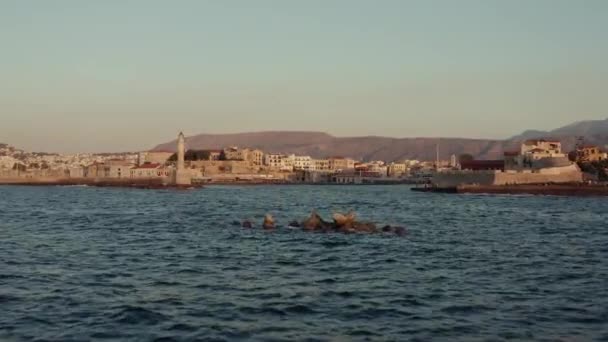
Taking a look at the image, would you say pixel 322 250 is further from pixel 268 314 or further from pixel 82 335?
pixel 82 335

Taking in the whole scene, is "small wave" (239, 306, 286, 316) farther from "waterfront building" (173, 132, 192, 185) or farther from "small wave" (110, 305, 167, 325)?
"waterfront building" (173, 132, 192, 185)

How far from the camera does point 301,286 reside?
64.2 ft

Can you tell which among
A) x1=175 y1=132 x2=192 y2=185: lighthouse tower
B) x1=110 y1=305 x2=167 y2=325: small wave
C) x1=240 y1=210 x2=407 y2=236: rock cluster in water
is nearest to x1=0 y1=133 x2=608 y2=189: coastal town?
x1=175 y1=132 x2=192 y2=185: lighthouse tower

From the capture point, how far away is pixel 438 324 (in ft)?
49.4

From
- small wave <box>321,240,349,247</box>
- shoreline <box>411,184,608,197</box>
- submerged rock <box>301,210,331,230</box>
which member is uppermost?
shoreline <box>411,184,608,197</box>

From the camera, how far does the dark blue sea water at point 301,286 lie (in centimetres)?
1454

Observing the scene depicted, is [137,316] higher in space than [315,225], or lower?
lower

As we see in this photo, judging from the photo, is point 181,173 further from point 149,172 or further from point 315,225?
point 315,225

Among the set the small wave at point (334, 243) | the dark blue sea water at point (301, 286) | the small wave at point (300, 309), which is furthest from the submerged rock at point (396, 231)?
the small wave at point (300, 309)

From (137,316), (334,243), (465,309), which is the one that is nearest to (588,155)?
(334,243)

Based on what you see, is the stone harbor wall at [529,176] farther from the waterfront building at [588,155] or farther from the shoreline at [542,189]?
the waterfront building at [588,155]

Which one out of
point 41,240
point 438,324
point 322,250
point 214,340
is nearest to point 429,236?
point 322,250

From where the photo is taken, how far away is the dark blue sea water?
47.7 feet

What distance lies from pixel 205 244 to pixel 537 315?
1743cm
